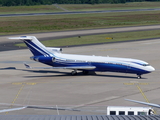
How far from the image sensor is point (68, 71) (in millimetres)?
49969

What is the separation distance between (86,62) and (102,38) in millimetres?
47965

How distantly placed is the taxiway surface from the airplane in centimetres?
127

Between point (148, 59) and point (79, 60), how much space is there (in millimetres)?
18582

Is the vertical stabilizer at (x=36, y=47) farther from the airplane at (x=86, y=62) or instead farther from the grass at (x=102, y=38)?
the grass at (x=102, y=38)

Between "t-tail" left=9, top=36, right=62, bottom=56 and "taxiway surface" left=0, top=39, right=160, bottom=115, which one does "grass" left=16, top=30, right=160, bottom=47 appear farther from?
"t-tail" left=9, top=36, right=62, bottom=56

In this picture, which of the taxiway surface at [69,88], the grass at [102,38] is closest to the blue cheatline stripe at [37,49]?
the taxiway surface at [69,88]

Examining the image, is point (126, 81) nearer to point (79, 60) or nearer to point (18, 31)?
point (79, 60)

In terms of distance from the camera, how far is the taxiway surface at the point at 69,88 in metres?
32.0

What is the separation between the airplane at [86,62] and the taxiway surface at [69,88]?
50.0 inches

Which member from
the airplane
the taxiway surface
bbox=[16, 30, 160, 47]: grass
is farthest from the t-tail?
bbox=[16, 30, 160, 47]: grass

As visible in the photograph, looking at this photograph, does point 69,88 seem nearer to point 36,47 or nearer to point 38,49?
point 38,49

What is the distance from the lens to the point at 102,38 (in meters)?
92.0

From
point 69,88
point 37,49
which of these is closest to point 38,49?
point 37,49

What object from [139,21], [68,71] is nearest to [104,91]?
[68,71]
